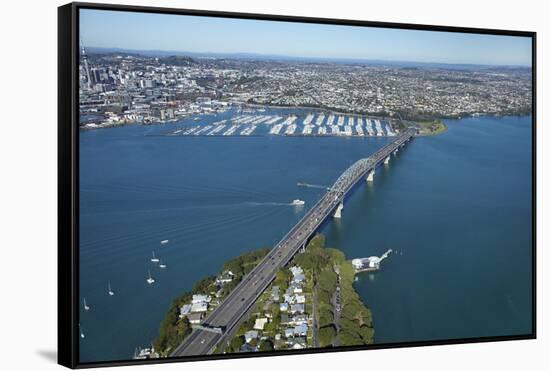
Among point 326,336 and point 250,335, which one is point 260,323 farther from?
point 326,336

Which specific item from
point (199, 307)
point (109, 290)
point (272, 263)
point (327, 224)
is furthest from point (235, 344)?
point (327, 224)

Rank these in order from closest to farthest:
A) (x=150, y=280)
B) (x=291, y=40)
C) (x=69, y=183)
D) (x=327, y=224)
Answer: (x=69, y=183), (x=150, y=280), (x=291, y=40), (x=327, y=224)

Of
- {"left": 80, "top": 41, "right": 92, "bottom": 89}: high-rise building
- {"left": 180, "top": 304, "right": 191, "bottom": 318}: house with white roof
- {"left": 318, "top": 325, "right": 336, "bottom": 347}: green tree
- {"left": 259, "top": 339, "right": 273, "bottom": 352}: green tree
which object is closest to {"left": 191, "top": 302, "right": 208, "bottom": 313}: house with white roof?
{"left": 180, "top": 304, "right": 191, "bottom": 318}: house with white roof

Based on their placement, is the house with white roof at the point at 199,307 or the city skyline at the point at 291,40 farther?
the house with white roof at the point at 199,307

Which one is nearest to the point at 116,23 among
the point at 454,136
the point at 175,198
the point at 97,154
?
the point at 97,154

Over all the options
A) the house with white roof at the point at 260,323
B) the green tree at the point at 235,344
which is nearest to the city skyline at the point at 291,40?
the house with white roof at the point at 260,323

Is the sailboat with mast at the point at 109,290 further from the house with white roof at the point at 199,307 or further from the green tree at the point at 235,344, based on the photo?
the green tree at the point at 235,344
